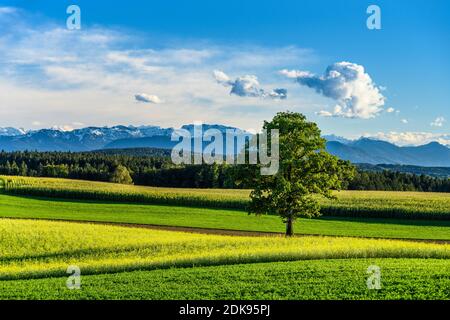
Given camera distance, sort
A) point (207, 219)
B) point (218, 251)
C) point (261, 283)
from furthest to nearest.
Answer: point (207, 219) < point (218, 251) < point (261, 283)

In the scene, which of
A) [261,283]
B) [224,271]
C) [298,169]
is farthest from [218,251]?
[261,283]

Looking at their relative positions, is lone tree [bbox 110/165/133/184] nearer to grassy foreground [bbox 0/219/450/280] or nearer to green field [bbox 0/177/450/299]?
green field [bbox 0/177/450/299]

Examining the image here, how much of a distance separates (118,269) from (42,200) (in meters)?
66.1

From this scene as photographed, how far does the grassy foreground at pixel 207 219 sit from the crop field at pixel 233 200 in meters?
2.11

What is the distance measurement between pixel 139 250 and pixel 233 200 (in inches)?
1746

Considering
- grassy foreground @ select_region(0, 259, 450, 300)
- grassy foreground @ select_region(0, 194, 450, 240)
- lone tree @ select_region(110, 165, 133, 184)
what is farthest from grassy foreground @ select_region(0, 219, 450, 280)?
lone tree @ select_region(110, 165, 133, 184)

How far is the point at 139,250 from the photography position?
3722 centimetres

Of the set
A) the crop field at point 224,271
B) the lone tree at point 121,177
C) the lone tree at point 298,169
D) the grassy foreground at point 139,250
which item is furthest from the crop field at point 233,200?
the lone tree at point 121,177

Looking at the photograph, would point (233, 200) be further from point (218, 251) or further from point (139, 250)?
point (218, 251)

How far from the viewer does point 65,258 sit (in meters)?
36.4
